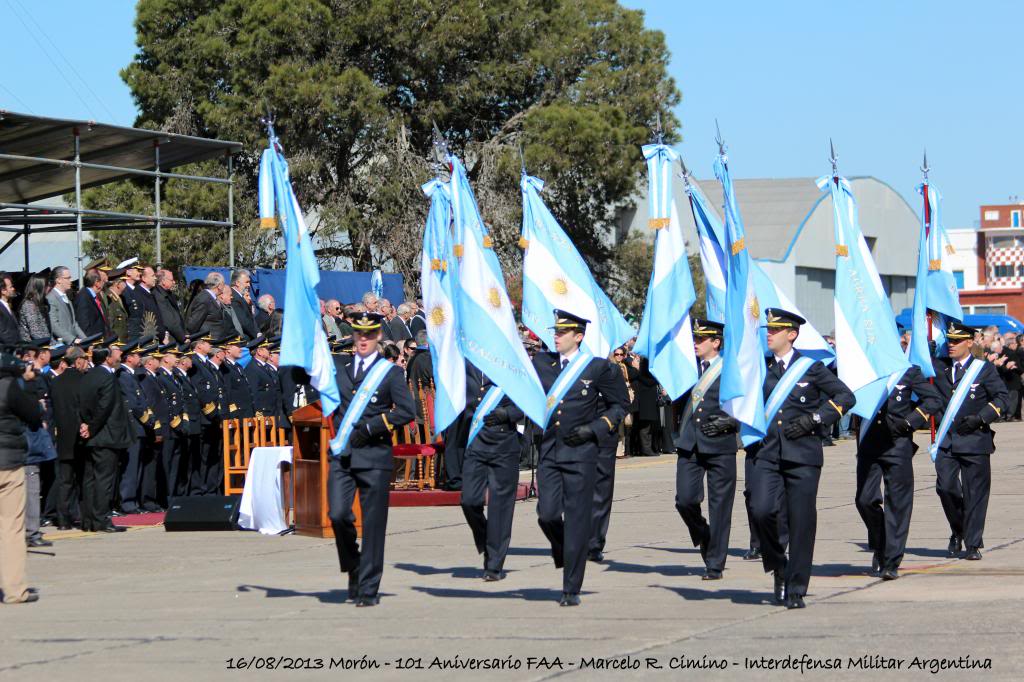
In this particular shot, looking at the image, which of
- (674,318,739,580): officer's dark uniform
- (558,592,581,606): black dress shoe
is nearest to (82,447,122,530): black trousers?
(674,318,739,580): officer's dark uniform

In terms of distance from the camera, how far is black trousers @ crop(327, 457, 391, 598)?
34.3 feet

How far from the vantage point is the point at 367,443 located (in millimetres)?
10484

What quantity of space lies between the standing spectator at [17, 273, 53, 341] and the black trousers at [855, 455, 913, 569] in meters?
10.3

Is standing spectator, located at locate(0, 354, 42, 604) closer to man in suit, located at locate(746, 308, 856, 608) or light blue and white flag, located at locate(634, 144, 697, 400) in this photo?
man in suit, located at locate(746, 308, 856, 608)

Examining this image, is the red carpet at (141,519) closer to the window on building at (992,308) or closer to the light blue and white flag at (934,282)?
the light blue and white flag at (934,282)

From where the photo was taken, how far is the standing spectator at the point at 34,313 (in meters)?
18.2

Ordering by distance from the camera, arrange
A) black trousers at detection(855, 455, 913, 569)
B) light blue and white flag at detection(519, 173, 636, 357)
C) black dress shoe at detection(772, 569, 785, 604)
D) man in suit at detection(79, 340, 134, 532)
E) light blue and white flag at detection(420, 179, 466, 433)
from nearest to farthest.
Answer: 1. black dress shoe at detection(772, 569, 785, 604)
2. black trousers at detection(855, 455, 913, 569)
3. light blue and white flag at detection(420, 179, 466, 433)
4. light blue and white flag at detection(519, 173, 636, 357)
5. man in suit at detection(79, 340, 134, 532)

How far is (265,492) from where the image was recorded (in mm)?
15914

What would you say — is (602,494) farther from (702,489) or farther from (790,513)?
(790,513)

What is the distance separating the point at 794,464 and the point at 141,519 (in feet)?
30.6

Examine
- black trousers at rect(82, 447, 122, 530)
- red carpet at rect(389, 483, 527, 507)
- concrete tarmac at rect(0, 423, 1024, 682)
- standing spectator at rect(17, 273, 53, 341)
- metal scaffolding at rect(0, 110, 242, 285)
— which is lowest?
concrete tarmac at rect(0, 423, 1024, 682)

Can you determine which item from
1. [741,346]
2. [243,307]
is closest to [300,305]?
[741,346]

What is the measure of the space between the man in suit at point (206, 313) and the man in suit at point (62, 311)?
1617 mm

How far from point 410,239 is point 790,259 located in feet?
71.9
